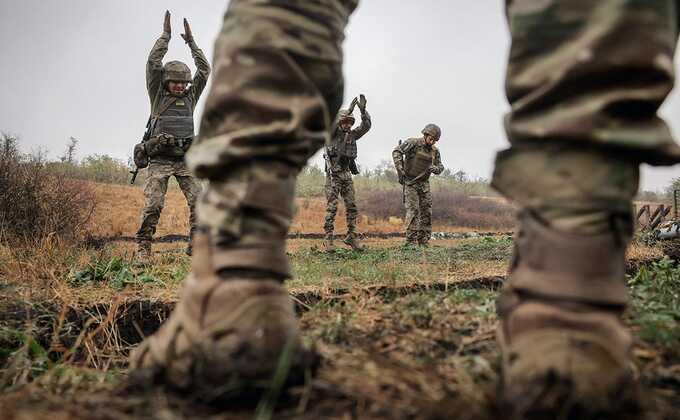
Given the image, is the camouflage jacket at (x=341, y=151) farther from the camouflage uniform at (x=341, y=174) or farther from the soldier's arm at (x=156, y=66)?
the soldier's arm at (x=156, y=66)

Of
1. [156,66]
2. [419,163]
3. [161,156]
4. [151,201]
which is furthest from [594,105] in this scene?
[419,163]

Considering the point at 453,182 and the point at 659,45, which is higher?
the point at 453,182

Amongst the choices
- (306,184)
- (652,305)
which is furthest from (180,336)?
(306,184)

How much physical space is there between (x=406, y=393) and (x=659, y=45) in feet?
2.21

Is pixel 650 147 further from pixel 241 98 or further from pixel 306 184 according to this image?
pixel 306 184

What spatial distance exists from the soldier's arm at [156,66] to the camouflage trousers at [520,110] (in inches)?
246

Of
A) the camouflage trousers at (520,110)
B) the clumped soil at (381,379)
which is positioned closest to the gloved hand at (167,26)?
the clumped soil at (381,379)

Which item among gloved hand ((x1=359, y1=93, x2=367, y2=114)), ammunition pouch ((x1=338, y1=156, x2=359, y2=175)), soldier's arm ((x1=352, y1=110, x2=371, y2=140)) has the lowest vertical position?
ammunition pouch ((x1=338, y1=156, x2=359, y2=175))

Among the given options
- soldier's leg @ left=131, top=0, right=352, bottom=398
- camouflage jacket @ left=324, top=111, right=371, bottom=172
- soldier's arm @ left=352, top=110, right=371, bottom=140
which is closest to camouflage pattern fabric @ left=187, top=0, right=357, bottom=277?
soldier's leg @ left=131, top=0, right=352, bottom=398

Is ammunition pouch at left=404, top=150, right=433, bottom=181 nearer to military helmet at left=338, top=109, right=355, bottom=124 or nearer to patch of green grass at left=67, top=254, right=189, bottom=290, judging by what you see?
military helmet at left=338, top=109, right=355, bottom=124

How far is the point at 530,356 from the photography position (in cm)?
72

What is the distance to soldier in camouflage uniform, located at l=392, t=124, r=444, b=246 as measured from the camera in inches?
414

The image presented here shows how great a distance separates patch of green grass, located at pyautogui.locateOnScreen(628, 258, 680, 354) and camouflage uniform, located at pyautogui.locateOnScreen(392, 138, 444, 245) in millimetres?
8333

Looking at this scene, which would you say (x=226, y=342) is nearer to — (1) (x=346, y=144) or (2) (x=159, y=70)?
(2) (x=159, y=70)
